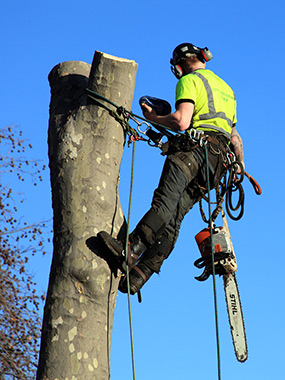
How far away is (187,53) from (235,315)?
214cm

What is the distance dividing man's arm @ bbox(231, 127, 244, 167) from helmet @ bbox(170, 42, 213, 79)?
668mm

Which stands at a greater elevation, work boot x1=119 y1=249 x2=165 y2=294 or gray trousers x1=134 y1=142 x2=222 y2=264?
gray trousers x1=134 y1=142 x2=222 y2=264

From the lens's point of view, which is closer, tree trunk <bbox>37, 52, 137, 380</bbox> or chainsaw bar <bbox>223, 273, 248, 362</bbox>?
tree trunk <bbox>37, 52, 137, 380</bbox>

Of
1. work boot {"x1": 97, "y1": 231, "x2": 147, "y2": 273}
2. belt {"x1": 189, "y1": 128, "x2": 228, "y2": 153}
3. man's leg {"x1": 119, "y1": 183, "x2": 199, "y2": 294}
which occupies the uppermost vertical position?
belt {"x1": 189, "y1": 128, "x2": 228, "y2": 153}

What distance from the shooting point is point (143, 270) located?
4883 mm

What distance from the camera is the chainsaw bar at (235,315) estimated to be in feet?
18.4

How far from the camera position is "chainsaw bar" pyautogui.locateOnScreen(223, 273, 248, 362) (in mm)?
5617

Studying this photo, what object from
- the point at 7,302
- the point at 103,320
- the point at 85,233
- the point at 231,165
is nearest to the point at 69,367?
the point at 103,320

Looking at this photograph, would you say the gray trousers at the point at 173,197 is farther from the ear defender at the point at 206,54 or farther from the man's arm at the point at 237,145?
the ear defender at the point at 206,54

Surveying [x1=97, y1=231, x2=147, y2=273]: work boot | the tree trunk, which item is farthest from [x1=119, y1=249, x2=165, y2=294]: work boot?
the tree trunk

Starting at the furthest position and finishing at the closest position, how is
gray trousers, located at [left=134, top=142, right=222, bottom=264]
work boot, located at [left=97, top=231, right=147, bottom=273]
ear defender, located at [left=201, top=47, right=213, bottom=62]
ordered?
ear defender, located at [left=201, top=47, right=213, bottom=62]
gray trousers, located at [left=134, top=142, right=222, bottom=264]
work boot, located at [left=97, top=231, right=147, bottom=273]

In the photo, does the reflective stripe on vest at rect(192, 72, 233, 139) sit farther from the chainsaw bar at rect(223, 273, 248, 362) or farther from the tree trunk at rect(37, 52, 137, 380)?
the chainsaw bar at rect(223, 273, 248, 362)

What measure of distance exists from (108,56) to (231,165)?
4.63 feet

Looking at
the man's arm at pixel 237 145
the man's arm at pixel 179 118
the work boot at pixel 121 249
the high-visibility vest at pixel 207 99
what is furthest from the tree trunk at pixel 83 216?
the man's arm at pixel 237 145
